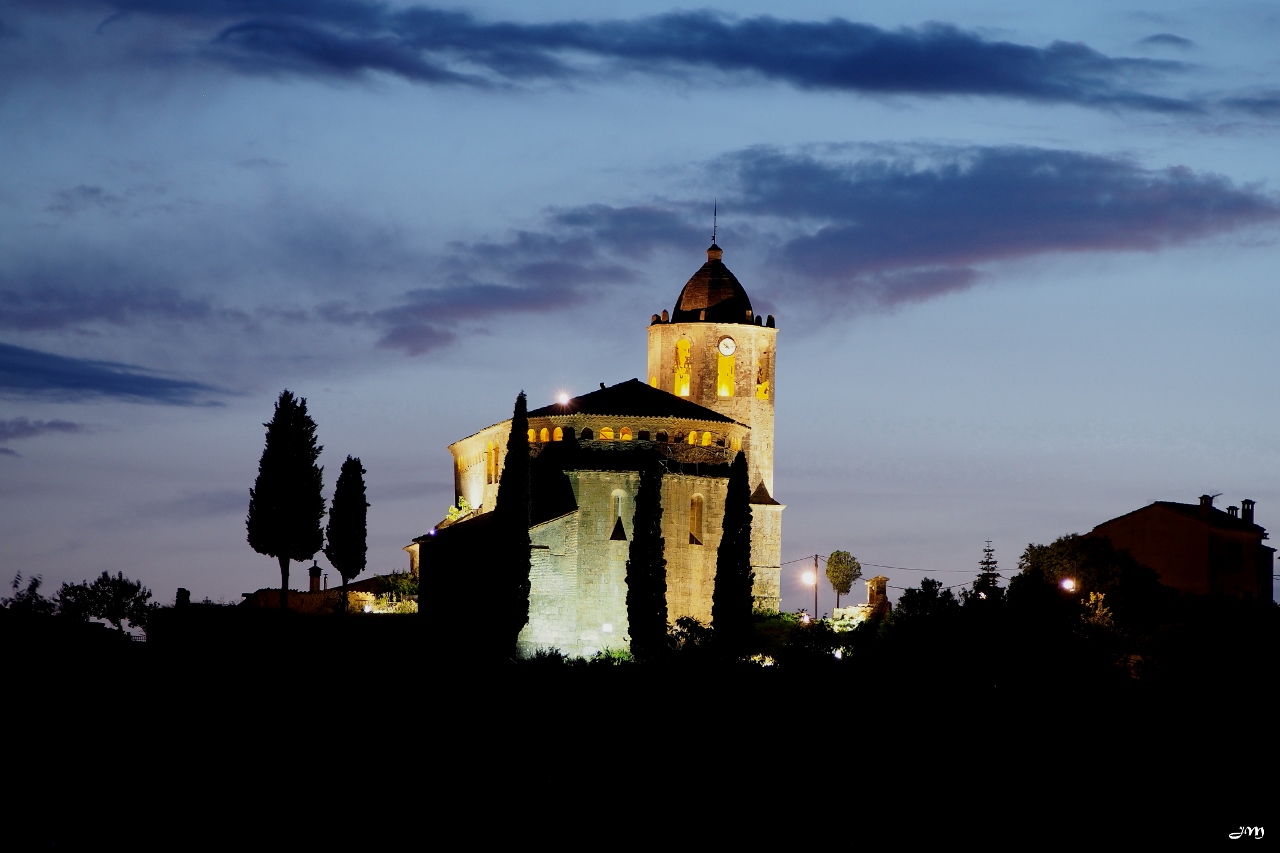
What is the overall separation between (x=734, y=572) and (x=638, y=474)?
5.27m

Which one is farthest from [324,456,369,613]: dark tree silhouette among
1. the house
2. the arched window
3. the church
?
the house

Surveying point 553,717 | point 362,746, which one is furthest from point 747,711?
point 362,746

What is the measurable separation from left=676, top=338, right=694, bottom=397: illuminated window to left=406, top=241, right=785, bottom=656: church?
4cm

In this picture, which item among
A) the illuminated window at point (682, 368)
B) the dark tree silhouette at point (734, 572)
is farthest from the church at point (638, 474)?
the dark tree silhouette at point (734, 572)

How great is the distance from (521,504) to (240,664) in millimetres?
11256

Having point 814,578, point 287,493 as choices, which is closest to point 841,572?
point 814,578

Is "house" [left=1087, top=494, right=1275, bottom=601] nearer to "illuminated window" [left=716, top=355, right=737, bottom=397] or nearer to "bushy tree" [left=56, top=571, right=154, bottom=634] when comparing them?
"illuminated window" [left=716, top=355, right=737, bottom=397]

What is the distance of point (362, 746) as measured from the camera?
41.3 m

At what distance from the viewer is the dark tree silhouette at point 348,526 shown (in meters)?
60.6

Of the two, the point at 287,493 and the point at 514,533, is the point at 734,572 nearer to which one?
the point at 514,533

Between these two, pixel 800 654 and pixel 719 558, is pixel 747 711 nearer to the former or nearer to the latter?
pixel 800 654

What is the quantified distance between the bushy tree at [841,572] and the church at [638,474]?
243 inches

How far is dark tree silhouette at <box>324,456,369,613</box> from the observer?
60594 millimetres

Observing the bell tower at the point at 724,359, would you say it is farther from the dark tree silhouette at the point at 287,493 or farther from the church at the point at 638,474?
the dark tree silhouette at the point at 287,493
